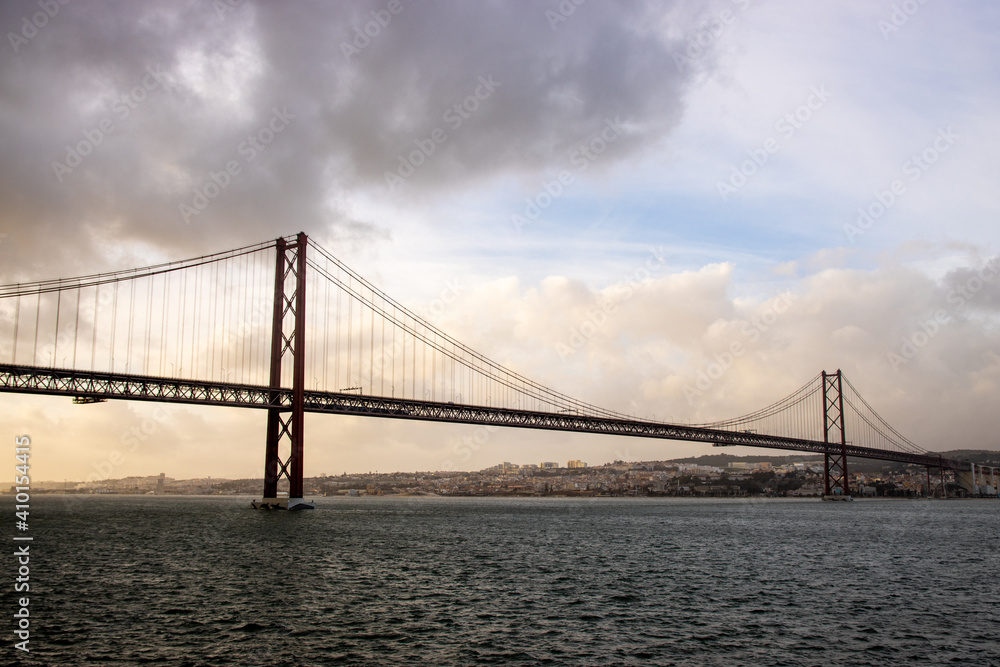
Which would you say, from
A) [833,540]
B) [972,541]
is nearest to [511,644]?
[833,540]

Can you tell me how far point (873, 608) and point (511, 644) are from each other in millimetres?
10951

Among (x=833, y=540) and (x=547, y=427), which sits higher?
(x=547, y=427)

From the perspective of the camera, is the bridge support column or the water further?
the bridge support column

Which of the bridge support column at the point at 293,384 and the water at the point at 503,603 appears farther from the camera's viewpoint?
the bridge support column at the point at 293,384

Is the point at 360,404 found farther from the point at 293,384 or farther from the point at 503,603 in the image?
the point at 503,603

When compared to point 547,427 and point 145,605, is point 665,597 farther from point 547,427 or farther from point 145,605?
point 547,427

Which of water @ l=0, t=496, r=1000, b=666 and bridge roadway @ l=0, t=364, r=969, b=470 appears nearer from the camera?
water @ l=0, t=496, r=1000, b=666

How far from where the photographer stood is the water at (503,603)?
15.7 metres

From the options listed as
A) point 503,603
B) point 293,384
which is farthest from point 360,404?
point 503,603

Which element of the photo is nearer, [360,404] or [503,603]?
[503,603]

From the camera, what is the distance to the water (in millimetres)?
15664

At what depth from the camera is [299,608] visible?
20.1m

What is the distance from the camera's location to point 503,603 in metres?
21.2

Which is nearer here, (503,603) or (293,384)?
(503,603)
